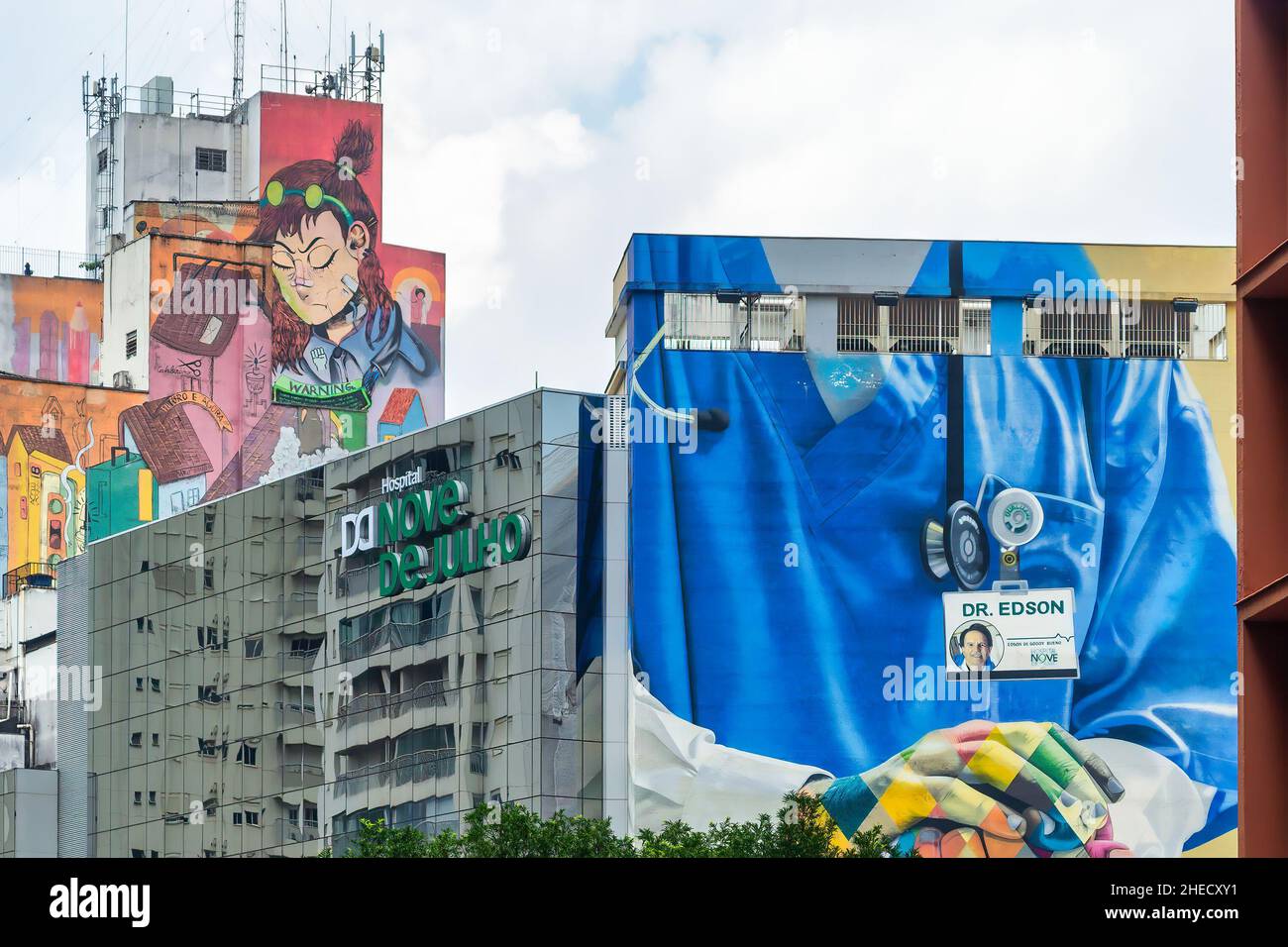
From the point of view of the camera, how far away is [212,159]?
124 m

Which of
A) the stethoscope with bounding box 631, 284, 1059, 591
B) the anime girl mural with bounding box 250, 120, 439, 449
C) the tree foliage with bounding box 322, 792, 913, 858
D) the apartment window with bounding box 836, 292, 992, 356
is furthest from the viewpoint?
the anime girl mural with bounding box 250, 120, 439, 449

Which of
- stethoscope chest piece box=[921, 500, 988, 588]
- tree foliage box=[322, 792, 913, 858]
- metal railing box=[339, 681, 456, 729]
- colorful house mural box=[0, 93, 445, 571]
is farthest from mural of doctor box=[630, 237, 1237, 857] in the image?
colorful house mural box=[0, 93, 445, 571]

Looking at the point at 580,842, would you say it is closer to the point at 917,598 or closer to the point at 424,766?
the point at 424,766

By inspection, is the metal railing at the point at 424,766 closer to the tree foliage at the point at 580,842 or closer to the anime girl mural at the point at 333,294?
the tree foliage at the point at 580,842

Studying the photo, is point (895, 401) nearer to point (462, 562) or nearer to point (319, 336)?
point (462, 562)

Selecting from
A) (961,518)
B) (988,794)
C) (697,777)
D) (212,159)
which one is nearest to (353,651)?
(697,777)

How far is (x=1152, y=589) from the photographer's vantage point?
77.4 m

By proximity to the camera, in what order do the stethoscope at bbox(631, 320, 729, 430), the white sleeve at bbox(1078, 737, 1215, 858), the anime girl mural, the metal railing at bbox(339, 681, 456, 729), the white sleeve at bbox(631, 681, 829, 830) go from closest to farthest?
the white sleeve at bbox(631, 681, 829, 830)
the white sleeve at bbox(1078, 737, 1215, 858)
the stethoscope at bbox(631, 320, 729, 430)
the metal railing at bbox(339, 681, 456, 729)
the anime girl mural

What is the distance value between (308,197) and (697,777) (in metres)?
55.3

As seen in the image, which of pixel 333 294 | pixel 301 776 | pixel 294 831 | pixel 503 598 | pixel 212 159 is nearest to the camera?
pixel 503 598

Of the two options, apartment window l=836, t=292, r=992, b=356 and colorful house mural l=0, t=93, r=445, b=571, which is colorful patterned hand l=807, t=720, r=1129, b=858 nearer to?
apartment window l=836, t=292, r=992, b=356

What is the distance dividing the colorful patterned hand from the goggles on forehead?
55531 mm

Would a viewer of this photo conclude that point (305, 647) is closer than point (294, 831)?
No

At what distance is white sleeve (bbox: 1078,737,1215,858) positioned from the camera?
246ft
